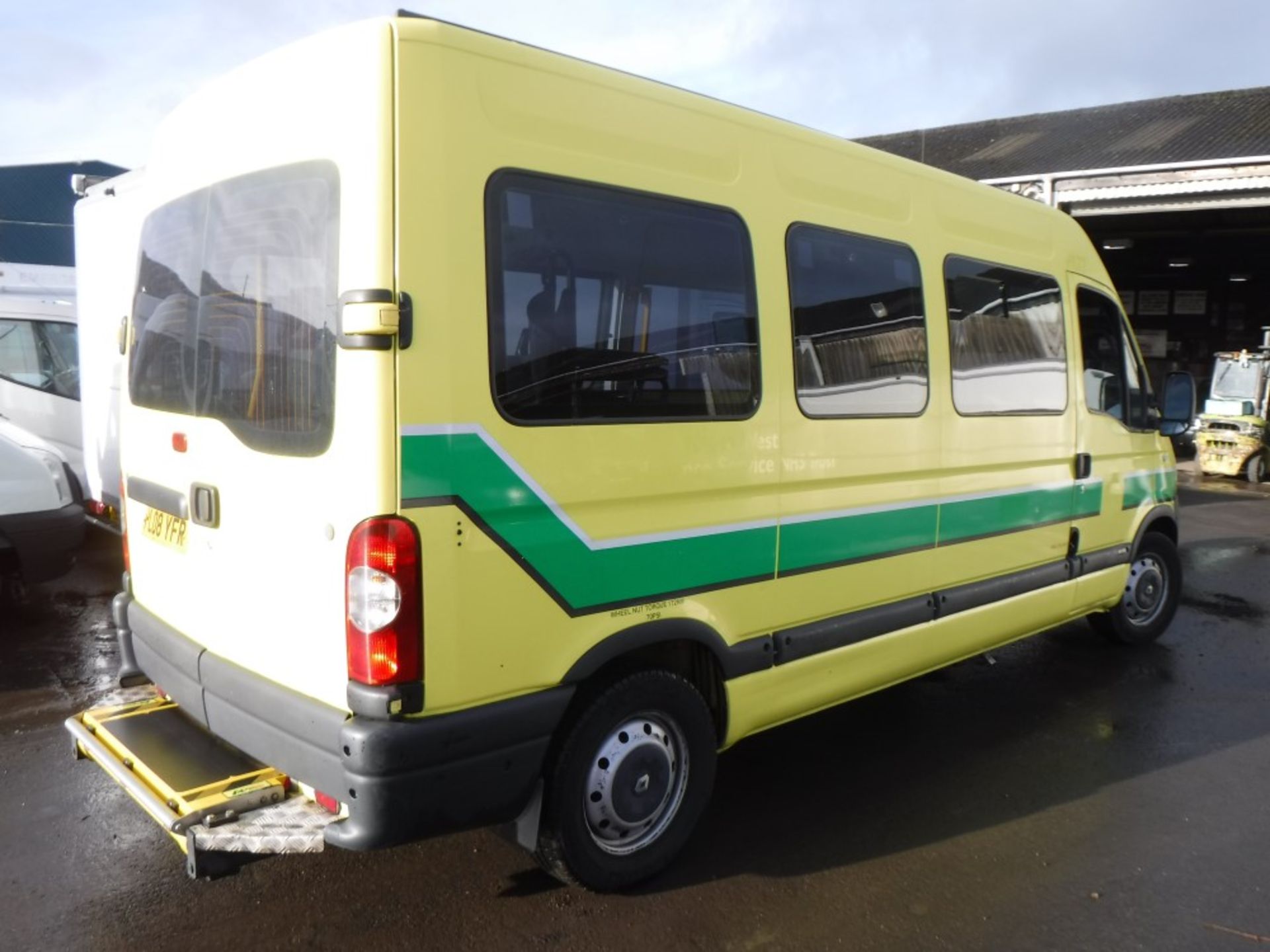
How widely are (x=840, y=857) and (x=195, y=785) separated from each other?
7.32ft

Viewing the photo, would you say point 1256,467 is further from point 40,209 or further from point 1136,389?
point 40,209

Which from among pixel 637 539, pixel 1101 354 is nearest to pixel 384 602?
pixel 637 539

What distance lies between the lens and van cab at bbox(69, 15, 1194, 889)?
257 cm

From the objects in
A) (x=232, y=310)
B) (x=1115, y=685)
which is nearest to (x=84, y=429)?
(x=232, y=310)

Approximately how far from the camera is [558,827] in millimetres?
3008

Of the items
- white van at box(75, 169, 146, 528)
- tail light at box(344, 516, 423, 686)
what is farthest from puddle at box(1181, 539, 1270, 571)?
white van at box(75, 169, 146, 528)

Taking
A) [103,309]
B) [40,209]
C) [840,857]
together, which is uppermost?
[40,209]

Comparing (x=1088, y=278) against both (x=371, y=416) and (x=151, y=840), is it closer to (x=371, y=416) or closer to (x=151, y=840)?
(x=371, y=416)

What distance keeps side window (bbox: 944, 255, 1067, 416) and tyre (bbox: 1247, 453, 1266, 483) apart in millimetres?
14150

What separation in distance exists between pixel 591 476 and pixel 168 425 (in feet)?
5.24

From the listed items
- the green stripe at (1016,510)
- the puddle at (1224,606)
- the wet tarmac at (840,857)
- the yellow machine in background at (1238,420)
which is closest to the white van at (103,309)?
the wet tarmac at (840,857)

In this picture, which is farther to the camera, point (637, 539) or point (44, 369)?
point (44, 369)

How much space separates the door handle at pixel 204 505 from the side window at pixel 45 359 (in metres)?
6.69

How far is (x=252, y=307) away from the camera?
296 centimetres
